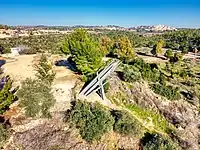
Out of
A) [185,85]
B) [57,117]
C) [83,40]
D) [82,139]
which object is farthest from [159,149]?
[185,85]

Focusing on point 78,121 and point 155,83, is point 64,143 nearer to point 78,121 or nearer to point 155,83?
point 78,121

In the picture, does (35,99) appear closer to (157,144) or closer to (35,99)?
(35,99)

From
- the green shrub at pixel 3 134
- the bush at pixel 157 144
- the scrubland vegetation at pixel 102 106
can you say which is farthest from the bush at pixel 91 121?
the green shrub at pixel 3 134

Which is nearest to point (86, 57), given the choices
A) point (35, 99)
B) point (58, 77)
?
point (58, 77)

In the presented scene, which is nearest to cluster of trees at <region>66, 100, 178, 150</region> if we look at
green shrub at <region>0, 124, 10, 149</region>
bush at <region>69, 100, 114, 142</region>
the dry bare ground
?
bush at <region>69, 100, 114, 142</region>

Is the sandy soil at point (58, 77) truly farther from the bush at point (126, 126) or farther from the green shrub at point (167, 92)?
the green shrub at point (167, 92)

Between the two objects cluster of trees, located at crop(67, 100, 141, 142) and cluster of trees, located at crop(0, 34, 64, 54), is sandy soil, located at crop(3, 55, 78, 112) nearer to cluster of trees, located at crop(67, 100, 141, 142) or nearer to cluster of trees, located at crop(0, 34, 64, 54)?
cluster of trees, located at crop(67, 100, 141, 142)
